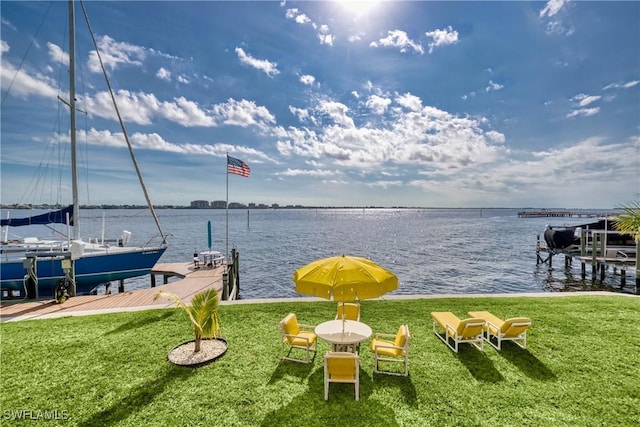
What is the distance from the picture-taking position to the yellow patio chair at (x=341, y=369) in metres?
5.43

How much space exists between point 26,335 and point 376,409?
9.93 metres

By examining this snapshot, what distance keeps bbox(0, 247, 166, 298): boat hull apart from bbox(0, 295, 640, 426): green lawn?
6.59 meters

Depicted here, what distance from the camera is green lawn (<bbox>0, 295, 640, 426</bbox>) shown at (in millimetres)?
5047

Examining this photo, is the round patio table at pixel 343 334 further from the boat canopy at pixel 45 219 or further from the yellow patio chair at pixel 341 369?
the boat canopy at pixel 45 219

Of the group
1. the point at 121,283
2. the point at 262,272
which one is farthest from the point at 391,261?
the point at 121,283

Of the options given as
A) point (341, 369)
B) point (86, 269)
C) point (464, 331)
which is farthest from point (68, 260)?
point (464, 331)

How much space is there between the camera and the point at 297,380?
6.12m

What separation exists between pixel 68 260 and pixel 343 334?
13.0m

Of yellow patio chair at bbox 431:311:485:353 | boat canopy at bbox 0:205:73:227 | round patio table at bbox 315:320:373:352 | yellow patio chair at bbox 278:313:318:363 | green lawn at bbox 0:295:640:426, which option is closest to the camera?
green lawn at bbox 0:295:640:426

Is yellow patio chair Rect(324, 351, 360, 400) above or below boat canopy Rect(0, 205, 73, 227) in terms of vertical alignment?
below

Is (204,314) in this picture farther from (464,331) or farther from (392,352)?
(464,331)

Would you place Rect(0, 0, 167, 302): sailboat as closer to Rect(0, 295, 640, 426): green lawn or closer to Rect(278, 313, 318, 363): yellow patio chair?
Rect(0, 295, 640, 426): green lawn

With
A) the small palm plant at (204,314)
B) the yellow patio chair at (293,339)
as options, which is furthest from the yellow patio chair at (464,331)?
the small palm plant at (204,314)

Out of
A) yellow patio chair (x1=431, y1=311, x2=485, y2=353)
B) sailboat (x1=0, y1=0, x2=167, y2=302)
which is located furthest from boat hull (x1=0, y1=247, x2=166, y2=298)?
yellow patio chair (x1=431, y1=311, x2=485, y2=353)
